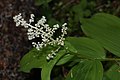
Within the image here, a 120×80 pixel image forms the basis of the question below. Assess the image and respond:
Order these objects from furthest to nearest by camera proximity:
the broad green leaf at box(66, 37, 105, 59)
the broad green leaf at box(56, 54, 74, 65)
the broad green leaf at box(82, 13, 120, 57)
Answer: the broad green leaf at box(82, 13, 120, 57) < the broad green leaf at box(66, 37, 105, 59) < the broad green leaf at box(56, 54, 74, 65)

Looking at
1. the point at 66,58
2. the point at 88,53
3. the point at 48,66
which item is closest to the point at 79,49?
the point at 88,53

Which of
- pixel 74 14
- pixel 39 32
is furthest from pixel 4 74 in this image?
pixel 74 14

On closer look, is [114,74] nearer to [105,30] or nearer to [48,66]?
[105,30]

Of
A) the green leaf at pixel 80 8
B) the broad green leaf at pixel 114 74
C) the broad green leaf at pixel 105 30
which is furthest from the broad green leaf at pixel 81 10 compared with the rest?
the broad green leaf at pixel 114 74

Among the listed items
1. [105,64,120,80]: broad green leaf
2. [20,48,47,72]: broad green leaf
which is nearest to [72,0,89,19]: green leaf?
[105,64,120,80]: broad green leaf

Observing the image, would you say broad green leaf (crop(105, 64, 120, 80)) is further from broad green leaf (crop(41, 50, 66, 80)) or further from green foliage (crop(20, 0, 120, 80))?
broad green leaf (crop(41, 50, 66, 80))

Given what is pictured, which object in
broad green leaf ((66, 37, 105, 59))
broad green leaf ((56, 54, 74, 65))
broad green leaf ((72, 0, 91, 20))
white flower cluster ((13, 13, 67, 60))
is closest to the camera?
white flower cluster ((13, 13, 67, 60))

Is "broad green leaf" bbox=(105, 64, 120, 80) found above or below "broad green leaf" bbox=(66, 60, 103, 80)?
below
